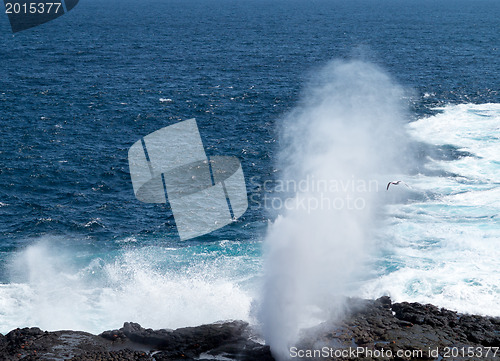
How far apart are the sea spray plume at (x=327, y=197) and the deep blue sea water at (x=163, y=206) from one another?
2.14 metres

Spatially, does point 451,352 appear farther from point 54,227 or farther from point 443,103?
point 443,103

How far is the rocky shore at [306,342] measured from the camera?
110 ft

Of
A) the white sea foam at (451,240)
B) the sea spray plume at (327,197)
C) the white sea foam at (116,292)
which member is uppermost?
the sea spray plume at (327,197)

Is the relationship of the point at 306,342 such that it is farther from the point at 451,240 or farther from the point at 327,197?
the point at 451,240

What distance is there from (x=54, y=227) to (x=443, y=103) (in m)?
60.5

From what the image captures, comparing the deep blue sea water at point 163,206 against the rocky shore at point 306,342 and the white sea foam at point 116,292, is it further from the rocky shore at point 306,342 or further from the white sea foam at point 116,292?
the rocky shore at point 306,342

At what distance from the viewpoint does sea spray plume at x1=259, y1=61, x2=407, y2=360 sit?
37.9m

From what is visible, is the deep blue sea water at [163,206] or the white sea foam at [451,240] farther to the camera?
the deep blue sea water at [163,206]

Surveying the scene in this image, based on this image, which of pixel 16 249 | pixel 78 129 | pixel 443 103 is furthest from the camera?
pixel 443 103

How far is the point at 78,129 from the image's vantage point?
256ft

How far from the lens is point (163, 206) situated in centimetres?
5881

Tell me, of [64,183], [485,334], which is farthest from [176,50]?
[485,334]

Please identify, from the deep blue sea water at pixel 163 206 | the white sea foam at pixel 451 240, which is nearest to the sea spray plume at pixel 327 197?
the deep blue sea water at pixel 163 206

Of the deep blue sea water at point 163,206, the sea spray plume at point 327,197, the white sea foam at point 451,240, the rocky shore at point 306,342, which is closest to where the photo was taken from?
the rocky shore at point 306,342
